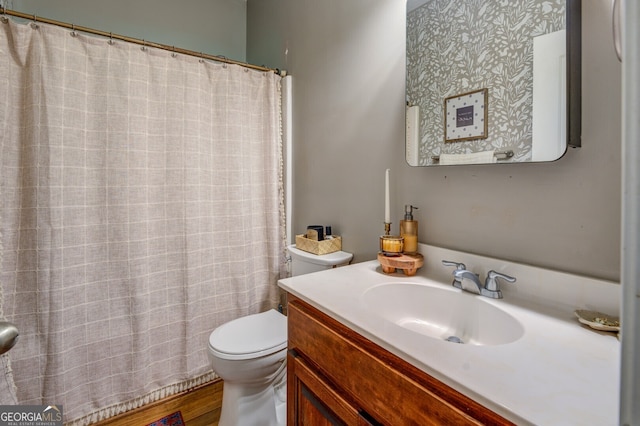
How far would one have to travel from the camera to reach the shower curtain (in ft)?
4.50

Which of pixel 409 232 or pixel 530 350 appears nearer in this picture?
pixel 530 350

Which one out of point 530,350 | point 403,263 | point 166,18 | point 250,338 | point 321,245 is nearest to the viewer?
point 530,350

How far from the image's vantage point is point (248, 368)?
1.31 metres

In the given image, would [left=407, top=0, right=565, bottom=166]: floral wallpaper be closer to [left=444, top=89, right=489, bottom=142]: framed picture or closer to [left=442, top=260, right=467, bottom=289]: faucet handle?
[left=444, top=89, right=489, bottom=142]: framed picture

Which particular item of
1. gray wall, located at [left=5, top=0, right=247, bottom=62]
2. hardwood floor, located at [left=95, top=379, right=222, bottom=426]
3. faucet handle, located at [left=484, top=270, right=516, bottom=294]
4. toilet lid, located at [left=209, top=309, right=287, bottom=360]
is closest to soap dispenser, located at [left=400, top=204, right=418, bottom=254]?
faucet handle, located at [left=484, top=270, right=516, bottom=294]

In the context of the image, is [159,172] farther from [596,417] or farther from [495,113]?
[596,417]

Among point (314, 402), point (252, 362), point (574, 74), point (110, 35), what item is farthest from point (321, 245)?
point (110, 35)

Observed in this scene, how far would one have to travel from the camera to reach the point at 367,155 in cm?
145

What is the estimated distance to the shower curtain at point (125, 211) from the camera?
1.37m

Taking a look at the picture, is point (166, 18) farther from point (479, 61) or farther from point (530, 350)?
point (530, 350)

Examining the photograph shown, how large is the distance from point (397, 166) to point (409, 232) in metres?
0.30

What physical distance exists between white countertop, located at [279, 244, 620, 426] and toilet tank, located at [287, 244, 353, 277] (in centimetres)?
40

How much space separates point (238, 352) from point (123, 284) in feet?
2.44

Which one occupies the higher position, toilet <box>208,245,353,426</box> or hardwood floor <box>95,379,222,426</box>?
toilet <box>208,245,353,426</box>
